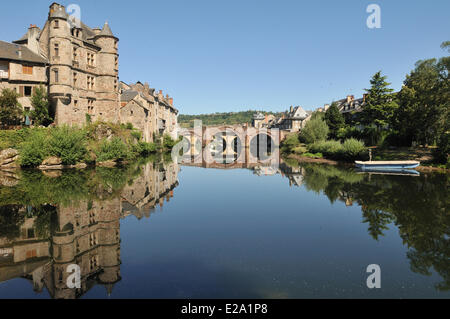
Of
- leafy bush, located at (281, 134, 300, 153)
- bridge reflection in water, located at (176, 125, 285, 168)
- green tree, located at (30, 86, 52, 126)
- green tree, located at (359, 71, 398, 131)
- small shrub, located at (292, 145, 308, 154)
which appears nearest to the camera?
green tree, located at (30, 86, 52, 126)

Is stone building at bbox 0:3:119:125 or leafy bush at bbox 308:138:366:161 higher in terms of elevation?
stone building at bbox 0:3:119:125

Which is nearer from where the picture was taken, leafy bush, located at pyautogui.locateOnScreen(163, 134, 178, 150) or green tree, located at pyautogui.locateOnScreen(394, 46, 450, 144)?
green tree, located at pyautogui.locateOnScreen(394, 46, 450, 144)

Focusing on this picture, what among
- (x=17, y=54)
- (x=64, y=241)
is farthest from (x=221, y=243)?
(x=17, y=54)

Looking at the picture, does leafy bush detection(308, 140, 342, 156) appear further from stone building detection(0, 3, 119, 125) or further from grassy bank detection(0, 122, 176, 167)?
stone building detection(0, 3, 119, 125)

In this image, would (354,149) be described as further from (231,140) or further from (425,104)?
(231,140)

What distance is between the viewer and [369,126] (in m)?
44.4

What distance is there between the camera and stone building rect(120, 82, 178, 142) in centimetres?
4450

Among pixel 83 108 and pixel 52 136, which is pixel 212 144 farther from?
pixel 52 136

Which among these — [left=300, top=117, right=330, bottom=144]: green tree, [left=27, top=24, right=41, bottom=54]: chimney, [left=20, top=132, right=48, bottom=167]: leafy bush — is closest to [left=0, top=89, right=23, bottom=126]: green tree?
[left=20, top=132, right=48, bottom=167]: leafy bush

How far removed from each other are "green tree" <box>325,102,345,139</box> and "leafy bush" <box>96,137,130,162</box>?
128 feet

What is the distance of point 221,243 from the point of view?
9008mm

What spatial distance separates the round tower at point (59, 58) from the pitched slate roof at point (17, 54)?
1.85 m

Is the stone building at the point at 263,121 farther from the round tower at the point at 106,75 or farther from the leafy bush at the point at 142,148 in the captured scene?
the round tower at the point at 106,75

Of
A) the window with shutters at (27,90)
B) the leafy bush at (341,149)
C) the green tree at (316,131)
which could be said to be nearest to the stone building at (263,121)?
the green tree at (316,131)
